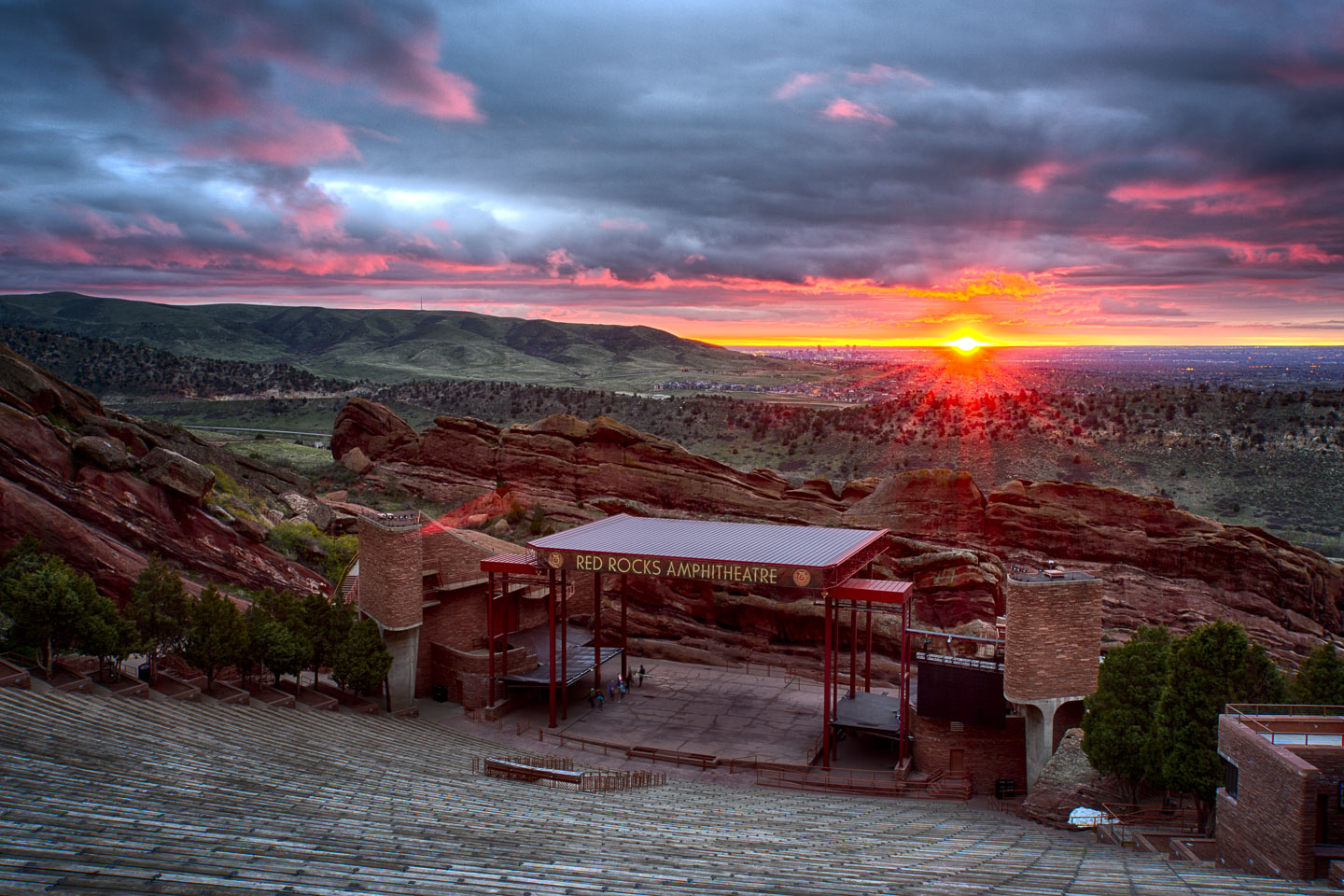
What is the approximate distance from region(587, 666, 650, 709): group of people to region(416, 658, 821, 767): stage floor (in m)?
0.30

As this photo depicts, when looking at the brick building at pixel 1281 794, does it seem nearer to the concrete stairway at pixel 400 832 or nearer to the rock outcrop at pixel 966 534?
the concrete stairway at pixel 400 832

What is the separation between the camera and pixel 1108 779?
26.9 m

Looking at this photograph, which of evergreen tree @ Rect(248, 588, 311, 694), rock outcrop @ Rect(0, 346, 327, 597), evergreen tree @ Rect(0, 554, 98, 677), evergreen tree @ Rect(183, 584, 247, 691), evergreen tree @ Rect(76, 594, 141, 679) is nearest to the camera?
evergreen tree @ Rect(0, 554, 98, 677)

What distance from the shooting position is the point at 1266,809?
1855 centimetres

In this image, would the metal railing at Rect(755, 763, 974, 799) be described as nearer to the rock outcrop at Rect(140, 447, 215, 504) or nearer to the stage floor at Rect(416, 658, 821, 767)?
the stage floor at Rect(416, 658, 821, 767)

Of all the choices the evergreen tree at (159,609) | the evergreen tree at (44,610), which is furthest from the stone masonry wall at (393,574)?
the evergreen tree at (44,610)

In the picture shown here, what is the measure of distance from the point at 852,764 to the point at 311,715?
18.3m

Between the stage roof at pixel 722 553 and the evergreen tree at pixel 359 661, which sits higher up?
the stage roof at pixel 722 553

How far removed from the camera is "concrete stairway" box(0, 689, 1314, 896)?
468 inches

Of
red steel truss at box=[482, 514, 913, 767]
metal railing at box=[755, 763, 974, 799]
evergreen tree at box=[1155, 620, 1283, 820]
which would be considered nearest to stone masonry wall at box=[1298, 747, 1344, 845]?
evergreen tree at box=[1155, 620, 1283, 820]

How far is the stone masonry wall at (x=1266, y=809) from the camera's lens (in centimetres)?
1734

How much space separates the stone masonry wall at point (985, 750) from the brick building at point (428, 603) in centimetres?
1652

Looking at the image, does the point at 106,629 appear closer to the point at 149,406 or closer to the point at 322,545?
the point at 322,545

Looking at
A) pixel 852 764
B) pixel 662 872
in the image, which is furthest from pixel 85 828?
pixel 852 764
